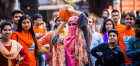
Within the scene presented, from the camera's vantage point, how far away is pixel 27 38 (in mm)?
6250

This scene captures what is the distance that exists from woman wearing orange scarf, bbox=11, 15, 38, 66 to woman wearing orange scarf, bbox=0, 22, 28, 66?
0.30 meters

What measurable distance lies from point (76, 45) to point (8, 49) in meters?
1.56

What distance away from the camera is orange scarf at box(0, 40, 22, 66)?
546cm

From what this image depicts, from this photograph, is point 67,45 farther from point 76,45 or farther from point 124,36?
point 124,36

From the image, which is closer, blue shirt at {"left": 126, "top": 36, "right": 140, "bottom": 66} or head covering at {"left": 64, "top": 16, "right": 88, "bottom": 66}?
head covering at {"left": 64, "top": 16, "right": 88, "bottom": 66}

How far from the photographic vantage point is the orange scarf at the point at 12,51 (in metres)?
5.46

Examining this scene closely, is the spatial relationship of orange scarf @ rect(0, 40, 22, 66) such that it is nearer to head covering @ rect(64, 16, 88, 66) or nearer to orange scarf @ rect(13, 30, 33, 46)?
orange scarf @ rect(13, 30, 33, 46)

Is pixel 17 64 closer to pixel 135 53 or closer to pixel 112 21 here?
pixel 135 53

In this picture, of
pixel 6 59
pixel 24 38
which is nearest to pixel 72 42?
pixel 24 38

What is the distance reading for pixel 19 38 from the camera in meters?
6.13

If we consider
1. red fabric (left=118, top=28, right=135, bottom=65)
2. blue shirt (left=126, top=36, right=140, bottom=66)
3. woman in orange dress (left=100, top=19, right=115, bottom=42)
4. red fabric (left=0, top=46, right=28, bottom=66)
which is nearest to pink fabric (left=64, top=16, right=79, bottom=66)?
red fabric (left=0, top=46, right=28, bottom=66)

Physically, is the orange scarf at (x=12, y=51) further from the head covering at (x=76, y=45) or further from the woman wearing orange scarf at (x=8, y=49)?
the head covering at (x=76, y=45)

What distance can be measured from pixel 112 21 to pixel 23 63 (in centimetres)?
316

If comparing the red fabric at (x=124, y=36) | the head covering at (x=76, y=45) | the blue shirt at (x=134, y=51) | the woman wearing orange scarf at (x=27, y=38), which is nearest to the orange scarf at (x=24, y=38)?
the woman wearing orange scarf at (x=27, y=38)
